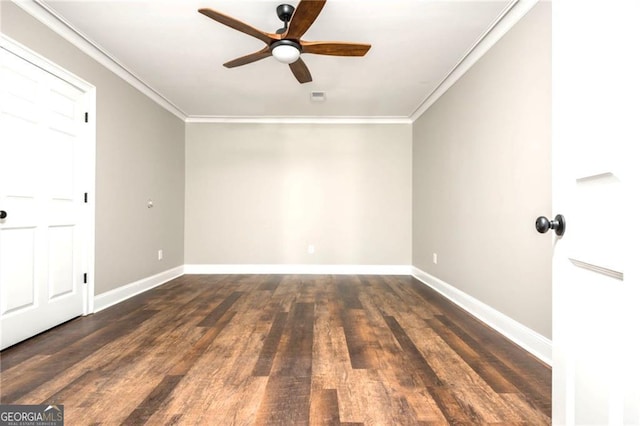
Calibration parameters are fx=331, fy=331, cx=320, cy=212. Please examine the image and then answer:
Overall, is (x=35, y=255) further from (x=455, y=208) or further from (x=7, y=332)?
(x=455, y=208)

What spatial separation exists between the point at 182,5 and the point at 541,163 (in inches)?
107

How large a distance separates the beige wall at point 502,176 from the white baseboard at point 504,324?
52mm

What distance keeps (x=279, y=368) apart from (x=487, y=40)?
9.81 feet

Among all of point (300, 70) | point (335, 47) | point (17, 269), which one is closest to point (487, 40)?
point (335, 47)

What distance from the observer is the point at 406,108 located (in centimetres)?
467

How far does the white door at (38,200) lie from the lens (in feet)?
7.28

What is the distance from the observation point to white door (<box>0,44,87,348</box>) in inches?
87.4

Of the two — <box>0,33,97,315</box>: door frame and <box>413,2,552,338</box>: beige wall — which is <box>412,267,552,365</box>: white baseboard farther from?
<box>0,33,97,315</box>: door frame

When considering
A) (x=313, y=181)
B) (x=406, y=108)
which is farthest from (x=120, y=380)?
(x=406, y=108)

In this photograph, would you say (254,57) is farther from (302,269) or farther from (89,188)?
(302,269)

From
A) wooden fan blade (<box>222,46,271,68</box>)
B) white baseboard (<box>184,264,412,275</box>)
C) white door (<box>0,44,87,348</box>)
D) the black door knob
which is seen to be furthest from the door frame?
the black door knob

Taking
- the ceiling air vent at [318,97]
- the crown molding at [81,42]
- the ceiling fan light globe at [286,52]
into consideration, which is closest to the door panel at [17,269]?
the crown molding at [81,42]

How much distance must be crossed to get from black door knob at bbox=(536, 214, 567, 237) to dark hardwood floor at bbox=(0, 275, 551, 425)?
3.06 ft

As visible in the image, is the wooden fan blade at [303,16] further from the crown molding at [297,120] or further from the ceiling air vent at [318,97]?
the crown molding at [297,120]
